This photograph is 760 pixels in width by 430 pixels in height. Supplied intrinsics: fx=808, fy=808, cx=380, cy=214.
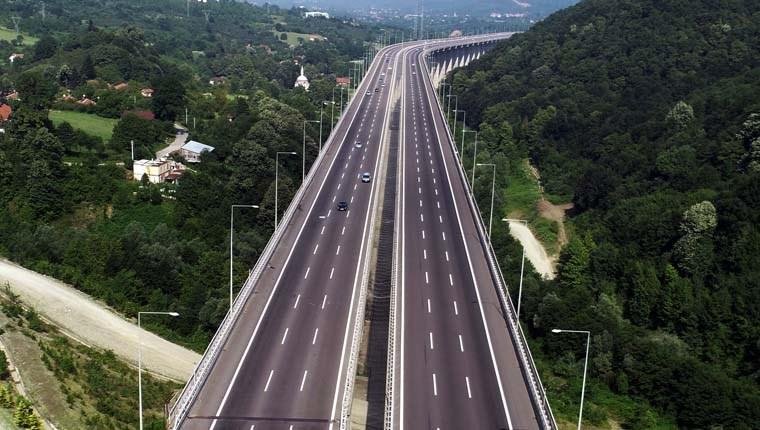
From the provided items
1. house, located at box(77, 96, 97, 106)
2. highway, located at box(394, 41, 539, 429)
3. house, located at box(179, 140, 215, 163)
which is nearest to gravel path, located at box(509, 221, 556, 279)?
highway, located at box(394, 41, 539, 429)

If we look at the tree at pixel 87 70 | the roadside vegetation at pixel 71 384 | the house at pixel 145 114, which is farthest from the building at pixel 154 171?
the tree at pixel 87 70

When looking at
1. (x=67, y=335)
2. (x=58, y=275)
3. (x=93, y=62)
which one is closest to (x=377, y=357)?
(x=67, y=335)

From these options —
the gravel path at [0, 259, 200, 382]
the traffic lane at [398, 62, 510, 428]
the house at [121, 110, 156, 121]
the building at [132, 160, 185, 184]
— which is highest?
the house at [121, 110, 156, 121]

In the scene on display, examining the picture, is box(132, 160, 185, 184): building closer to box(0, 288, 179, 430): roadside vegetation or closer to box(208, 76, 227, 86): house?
box(0, 288, 179, 430): roadside vegetation

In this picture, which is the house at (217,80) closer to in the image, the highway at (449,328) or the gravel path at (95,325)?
the highway at (449,328)

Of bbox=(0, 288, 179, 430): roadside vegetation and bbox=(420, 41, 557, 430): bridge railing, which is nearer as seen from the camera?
bbox=(0, 288, 179, 430): roadside vegetation

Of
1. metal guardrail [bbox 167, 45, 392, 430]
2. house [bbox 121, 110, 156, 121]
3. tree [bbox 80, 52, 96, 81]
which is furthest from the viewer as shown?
tree [bbox 80, 52, 96, 81]

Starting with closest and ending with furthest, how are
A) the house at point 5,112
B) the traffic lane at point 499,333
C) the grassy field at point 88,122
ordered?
the traffic lane at point 499,333 → the house at point 5,112 → the grassy field at point 88,122
